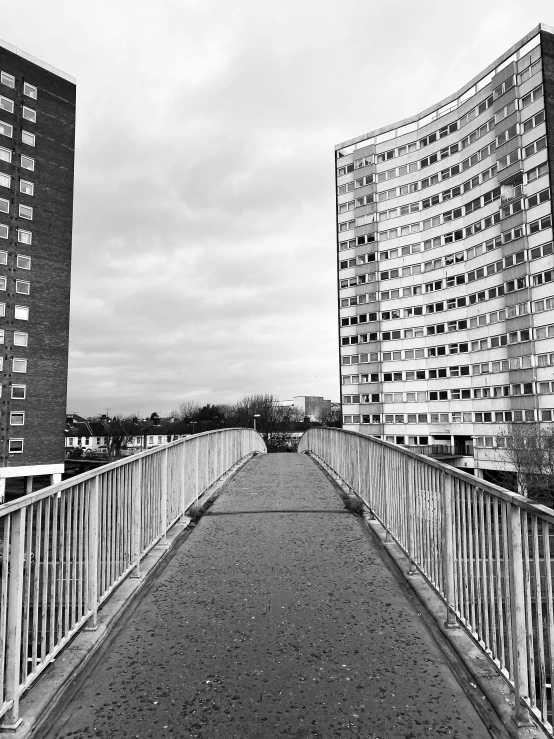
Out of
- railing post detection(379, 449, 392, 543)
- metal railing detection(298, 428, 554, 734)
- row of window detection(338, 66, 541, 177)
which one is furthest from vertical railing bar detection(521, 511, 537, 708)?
row of window detection(338, 66, 541, 177)

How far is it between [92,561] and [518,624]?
2.89 metres

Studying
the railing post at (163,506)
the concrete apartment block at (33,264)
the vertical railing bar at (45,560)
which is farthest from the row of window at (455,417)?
the vertical railing bar at (45,560)

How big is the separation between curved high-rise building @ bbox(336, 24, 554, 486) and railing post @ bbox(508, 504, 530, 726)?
49.8 metres

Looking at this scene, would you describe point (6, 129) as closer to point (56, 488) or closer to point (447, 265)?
point (447, 265)

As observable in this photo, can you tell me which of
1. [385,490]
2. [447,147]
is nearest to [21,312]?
[385,490]

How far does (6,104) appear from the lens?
142 feet

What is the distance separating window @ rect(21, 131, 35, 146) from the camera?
145 feet

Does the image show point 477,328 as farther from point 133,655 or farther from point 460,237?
point 133,655

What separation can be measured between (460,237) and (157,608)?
62610mm

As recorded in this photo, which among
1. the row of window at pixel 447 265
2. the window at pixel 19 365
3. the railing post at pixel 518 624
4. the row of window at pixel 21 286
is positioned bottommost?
the railing post at pixel 518 624

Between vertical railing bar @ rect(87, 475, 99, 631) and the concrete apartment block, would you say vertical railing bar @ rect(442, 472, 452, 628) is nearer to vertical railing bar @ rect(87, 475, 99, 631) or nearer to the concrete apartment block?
vertical railing bar @ rect(87, 475, 99, 631)

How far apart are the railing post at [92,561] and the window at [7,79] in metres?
51.5

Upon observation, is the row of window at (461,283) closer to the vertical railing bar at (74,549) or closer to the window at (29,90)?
the window at (29,90)

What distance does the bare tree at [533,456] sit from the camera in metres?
37.8
